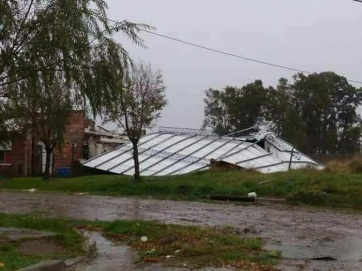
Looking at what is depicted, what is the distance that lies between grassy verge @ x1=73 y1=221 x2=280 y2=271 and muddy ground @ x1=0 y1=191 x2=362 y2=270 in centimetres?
49

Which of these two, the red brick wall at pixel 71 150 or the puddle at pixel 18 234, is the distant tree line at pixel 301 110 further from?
the puddle at pixel 18 234

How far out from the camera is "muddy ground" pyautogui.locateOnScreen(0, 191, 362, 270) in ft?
34.2

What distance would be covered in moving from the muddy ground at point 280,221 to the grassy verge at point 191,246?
1.60 feet

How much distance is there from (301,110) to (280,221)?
204ft

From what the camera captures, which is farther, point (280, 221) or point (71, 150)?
point (71, 150)

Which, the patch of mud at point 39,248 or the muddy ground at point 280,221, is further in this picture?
the muddy ground at point 280,221

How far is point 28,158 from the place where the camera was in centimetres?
5244

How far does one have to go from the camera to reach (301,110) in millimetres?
77375

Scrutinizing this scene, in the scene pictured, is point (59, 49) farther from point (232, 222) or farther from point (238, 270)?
point (232, 222)

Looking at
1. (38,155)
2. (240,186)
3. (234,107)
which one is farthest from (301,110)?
(240,186)

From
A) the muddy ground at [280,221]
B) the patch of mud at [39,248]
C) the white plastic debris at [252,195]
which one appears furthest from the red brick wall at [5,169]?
the patch of mud at [39,248]

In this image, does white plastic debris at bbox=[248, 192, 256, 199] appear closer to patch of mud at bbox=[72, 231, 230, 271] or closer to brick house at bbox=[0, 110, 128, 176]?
patch of mud at bbox=[72, 231, 230, 271]

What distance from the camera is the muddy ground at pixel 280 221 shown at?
34.2 feet

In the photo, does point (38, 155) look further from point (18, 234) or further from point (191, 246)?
point (191, 246)
